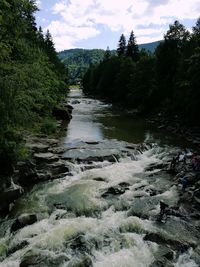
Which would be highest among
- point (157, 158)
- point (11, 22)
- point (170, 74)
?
point (11, 22)

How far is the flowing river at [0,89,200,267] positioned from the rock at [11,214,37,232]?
1.06 ft

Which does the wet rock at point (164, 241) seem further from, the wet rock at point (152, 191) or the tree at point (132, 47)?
the tree at point (132, 47)

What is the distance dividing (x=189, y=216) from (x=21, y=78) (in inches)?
498

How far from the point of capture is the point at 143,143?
38406 mm

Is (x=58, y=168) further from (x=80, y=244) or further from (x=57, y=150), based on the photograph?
(x=80, y=244)

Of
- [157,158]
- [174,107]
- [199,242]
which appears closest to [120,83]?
[174,107]

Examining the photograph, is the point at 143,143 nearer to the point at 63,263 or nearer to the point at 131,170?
the point at 131,170

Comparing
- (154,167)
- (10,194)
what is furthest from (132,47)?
(10,194)

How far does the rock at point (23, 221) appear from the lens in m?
17.8

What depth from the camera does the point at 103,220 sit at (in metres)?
18.9

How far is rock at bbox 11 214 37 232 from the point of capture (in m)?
17.8

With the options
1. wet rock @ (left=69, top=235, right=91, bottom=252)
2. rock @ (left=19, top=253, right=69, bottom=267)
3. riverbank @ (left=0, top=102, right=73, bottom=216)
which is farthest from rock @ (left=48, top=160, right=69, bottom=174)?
rock @ (left=19, top=253, right=69, bottom=267)

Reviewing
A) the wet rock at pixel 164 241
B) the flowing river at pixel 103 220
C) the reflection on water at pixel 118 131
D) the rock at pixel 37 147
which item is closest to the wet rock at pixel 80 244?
the flowing river at pixel 103 220

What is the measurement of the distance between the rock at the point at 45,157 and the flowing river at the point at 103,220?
59.9 inches
